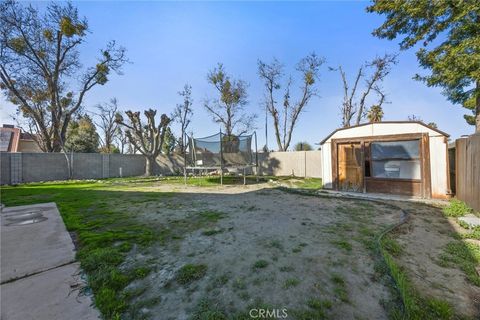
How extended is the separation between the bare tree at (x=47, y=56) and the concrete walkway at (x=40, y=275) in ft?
41.5

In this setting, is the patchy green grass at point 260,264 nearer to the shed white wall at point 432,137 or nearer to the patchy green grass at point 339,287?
the patchy green grass at point 339,287

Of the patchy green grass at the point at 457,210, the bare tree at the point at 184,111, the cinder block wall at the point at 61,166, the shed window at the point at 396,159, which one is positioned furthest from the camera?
the bare tree at the point at 184,111

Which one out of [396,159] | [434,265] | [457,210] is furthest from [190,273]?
[396,159]

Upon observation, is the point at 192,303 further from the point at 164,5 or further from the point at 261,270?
the point at 164,5

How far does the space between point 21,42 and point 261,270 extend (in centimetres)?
1731

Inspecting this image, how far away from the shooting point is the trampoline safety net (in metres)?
8.84

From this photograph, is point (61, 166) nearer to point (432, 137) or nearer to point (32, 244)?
point (32, 244)

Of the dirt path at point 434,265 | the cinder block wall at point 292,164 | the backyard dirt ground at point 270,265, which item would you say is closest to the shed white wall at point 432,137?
the dirt path at point 434,265

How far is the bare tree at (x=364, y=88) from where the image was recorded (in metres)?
15.2

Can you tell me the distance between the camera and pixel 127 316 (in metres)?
1.37

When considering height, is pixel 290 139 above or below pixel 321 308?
above

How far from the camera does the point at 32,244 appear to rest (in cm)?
255

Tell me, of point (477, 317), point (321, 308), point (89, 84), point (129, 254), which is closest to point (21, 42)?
point (89, 84)

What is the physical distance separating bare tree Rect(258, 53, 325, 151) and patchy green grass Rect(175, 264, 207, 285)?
1590 centimetres
